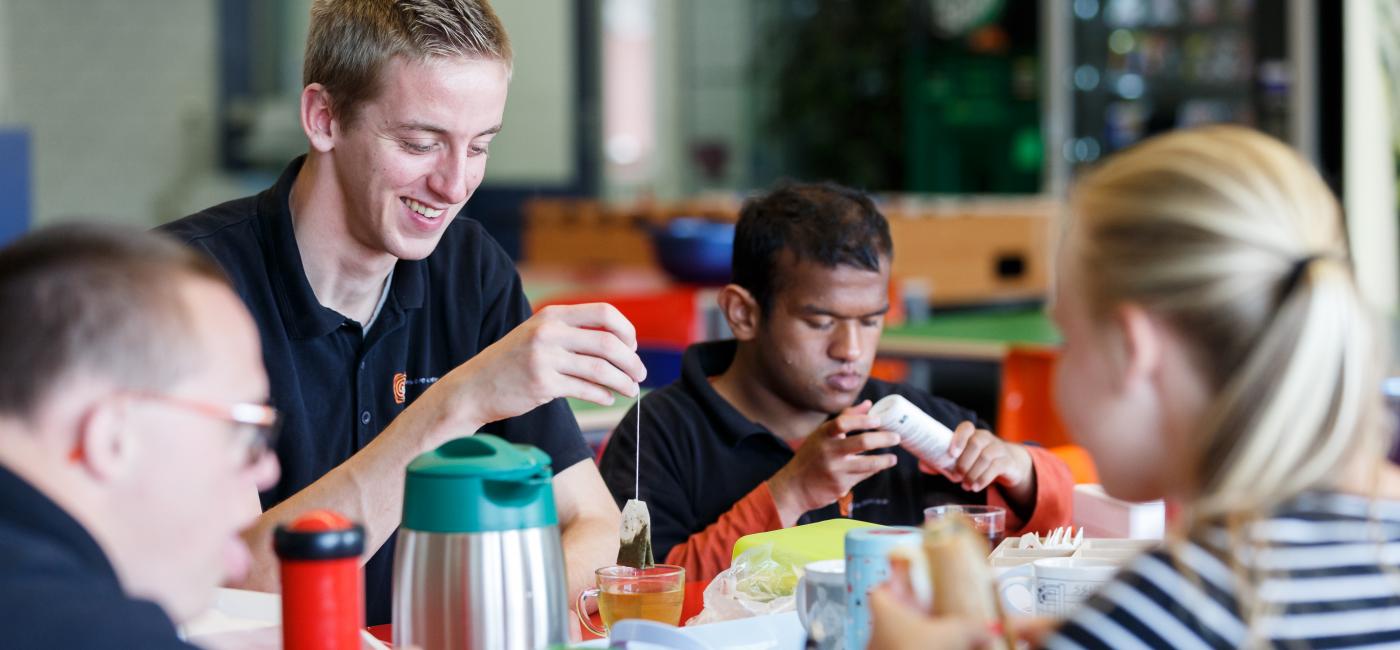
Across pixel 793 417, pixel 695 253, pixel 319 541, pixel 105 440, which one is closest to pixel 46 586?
pixel 105 440

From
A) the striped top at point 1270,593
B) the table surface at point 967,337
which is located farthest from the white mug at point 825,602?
the table surface at point 967,337

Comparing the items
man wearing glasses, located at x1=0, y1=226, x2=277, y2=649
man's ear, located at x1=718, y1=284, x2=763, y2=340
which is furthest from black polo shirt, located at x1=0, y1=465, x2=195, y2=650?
man's ear, located at x1=718, y1=284, x2=763, y2=340

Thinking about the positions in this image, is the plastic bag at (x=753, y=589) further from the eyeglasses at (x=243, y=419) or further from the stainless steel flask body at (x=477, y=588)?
the eyeglasses at (x=243, y=419)

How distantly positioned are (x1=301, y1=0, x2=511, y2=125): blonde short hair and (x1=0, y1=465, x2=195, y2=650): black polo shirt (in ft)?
3.00

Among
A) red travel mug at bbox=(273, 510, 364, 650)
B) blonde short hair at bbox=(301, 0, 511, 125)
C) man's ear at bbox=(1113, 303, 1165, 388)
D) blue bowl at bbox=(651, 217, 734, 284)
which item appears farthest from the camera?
blue bowl at bbox=(651, 217, 734, 284)

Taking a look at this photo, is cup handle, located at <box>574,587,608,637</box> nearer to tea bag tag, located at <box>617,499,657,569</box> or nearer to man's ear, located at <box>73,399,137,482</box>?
tea bag tag, located at <box>617,499,657,569</box>

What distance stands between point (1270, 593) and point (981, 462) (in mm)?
929

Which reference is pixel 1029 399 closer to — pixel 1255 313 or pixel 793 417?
pixel 793 417

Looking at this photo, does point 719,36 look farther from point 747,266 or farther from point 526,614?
point 526,614

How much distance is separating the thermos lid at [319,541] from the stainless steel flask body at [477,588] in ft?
0.28

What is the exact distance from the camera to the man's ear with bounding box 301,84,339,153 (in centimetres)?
176

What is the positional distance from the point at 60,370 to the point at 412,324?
3.35ft

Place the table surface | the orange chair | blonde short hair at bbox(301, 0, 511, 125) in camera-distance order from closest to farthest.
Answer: blonde short hair at bbox(301, 0, 511, 125) → the orange chair → the table surface

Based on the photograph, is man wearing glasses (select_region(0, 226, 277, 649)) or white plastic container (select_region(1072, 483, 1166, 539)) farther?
white plastic container (select_region(1072, 483, 1166, 539))
